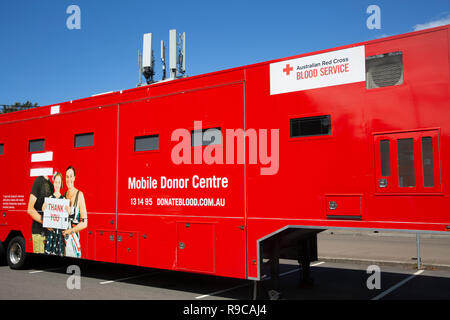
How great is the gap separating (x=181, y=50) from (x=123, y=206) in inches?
576

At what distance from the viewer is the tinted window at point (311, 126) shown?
6.24 metres

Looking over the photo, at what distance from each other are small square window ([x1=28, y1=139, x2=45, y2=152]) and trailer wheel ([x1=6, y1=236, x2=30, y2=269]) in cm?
222

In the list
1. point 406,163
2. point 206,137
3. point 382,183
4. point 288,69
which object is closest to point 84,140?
point 206,137

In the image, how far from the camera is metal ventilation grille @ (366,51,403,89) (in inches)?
226

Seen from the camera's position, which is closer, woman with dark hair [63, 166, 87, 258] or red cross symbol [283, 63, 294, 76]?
red cross symbol [283, 63, 294, 76]

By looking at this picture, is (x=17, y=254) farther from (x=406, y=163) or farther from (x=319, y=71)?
(x=406, y=163)

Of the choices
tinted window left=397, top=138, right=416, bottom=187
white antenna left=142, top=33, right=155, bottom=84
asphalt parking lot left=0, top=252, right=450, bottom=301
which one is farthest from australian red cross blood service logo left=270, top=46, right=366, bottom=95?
white antenna left=142, top=33, right=155, bottom=84

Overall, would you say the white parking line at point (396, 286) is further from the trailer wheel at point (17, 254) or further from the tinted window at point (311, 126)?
the trailer wheel at point (17, 254)

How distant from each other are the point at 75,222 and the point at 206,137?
3.83 metres

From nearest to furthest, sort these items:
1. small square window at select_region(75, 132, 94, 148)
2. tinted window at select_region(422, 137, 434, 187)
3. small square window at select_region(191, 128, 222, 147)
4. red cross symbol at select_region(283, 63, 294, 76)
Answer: tinted window at select_region(422, 137, 434, 187) < red cross symbol at select_region(283, 63, 294, 76) < small square window at select_region(191, 128, 222, 147) < small square window at select_region(75, 132, 94, 148)

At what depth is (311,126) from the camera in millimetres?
6379

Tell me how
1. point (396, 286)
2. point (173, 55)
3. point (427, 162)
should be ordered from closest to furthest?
point (427, 162)
point (396, 286)
point (173, 55)

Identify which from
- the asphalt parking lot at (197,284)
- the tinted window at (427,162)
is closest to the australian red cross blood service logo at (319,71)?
the tinted window at (427,162)

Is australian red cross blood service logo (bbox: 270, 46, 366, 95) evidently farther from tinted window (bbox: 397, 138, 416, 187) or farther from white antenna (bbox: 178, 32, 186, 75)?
white antenna (bbox: 178, 32, 186, 75)
